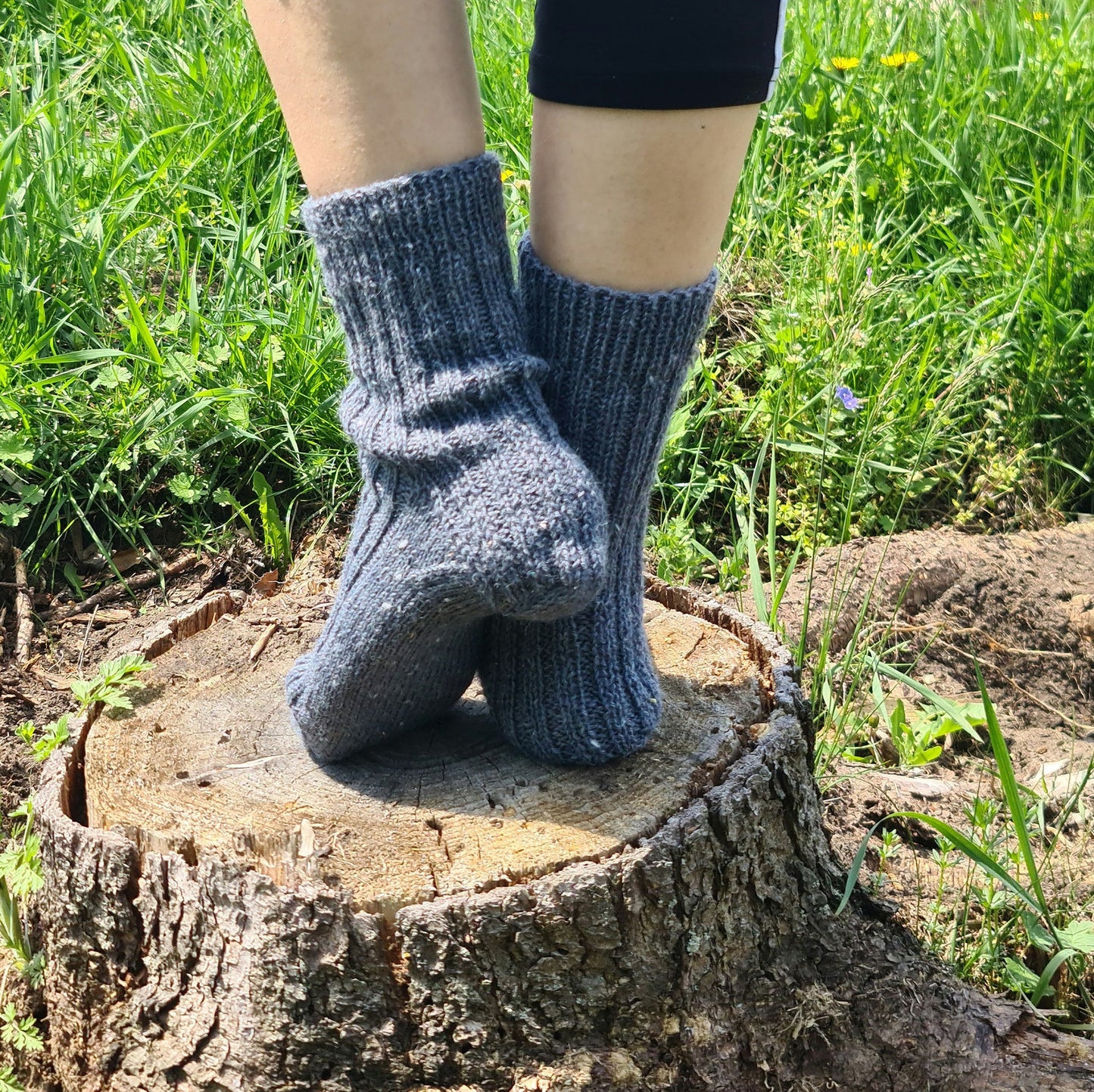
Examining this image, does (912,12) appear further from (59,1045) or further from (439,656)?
(59,1045)

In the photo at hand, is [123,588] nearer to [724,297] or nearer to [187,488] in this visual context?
[187,488]

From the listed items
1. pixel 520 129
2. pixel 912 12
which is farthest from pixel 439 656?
pixel 912 12

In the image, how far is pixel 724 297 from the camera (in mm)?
2246

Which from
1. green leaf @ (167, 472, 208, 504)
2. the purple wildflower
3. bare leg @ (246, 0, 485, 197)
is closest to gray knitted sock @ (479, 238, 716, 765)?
bare leg @ (246, 0, 485, 197)

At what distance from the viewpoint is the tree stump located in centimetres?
104

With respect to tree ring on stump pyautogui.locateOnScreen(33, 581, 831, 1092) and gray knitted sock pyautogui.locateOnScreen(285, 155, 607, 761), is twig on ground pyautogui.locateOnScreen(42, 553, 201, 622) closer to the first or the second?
tree ring on stump pyautogui.locateOnScreen(33, 581, 831, 1092)

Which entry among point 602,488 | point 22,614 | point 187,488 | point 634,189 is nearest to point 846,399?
point 602,488

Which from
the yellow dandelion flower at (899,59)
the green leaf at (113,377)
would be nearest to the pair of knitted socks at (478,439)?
the green leaf at (113,377)

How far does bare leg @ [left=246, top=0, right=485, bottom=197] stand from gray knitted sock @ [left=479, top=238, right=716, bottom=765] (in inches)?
6.0

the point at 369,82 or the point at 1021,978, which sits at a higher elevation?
the point at 369,82

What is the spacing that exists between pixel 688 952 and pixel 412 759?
34 cm

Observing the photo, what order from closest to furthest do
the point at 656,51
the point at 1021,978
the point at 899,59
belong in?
1. the point at 656,51
2. the point at 1021,978
3. the point at 899,59

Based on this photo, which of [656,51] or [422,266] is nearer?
[656,51]

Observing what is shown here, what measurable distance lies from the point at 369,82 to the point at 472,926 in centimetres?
70
